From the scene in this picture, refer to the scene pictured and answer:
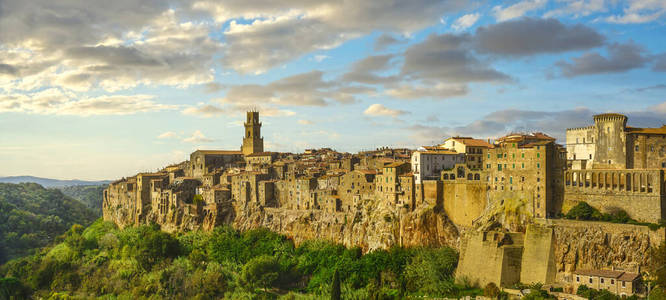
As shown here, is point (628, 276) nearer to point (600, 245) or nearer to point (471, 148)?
point (600, 245)

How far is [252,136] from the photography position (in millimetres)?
97500

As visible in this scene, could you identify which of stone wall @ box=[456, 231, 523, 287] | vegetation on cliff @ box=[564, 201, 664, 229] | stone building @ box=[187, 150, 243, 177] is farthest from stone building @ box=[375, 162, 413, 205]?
stone building @ box=[187, 150, 243, 177]

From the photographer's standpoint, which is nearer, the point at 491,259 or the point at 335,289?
the point at 491,259

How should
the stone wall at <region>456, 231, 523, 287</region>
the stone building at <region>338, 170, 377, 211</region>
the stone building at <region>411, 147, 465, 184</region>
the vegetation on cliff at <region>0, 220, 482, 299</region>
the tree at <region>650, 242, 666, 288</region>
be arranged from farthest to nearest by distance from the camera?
the stone building at <region>338, 170, 377, 211</region> → the stone building at <region>411, 147, 465, 184</region> → the vegetation on cliff at <region>0, 220, 482, 299</region> → the stone wall at <region>456, 231, 523, 287</region> → the tree at <region>650, 242, 666, 288</region>

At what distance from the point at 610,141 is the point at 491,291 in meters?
18.9

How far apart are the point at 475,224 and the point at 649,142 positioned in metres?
16.8

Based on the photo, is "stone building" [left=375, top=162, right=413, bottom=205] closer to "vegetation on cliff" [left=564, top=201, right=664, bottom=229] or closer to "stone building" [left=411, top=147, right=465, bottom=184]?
"stone building" [left=411, top=147, right=465, bottom=184]

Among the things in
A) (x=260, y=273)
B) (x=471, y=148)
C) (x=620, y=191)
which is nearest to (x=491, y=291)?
(x=620, y=191)

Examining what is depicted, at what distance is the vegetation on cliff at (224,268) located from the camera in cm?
4850

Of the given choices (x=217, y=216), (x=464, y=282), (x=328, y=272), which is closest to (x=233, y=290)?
(x=328, y=272)

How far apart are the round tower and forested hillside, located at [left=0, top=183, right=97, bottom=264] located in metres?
91.9

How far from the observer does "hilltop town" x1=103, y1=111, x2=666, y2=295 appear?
3934 centimetres

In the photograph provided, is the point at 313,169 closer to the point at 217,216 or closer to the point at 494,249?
the point at 217,216

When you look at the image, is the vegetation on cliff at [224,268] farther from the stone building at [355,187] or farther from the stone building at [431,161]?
the stone building at [431,161]
